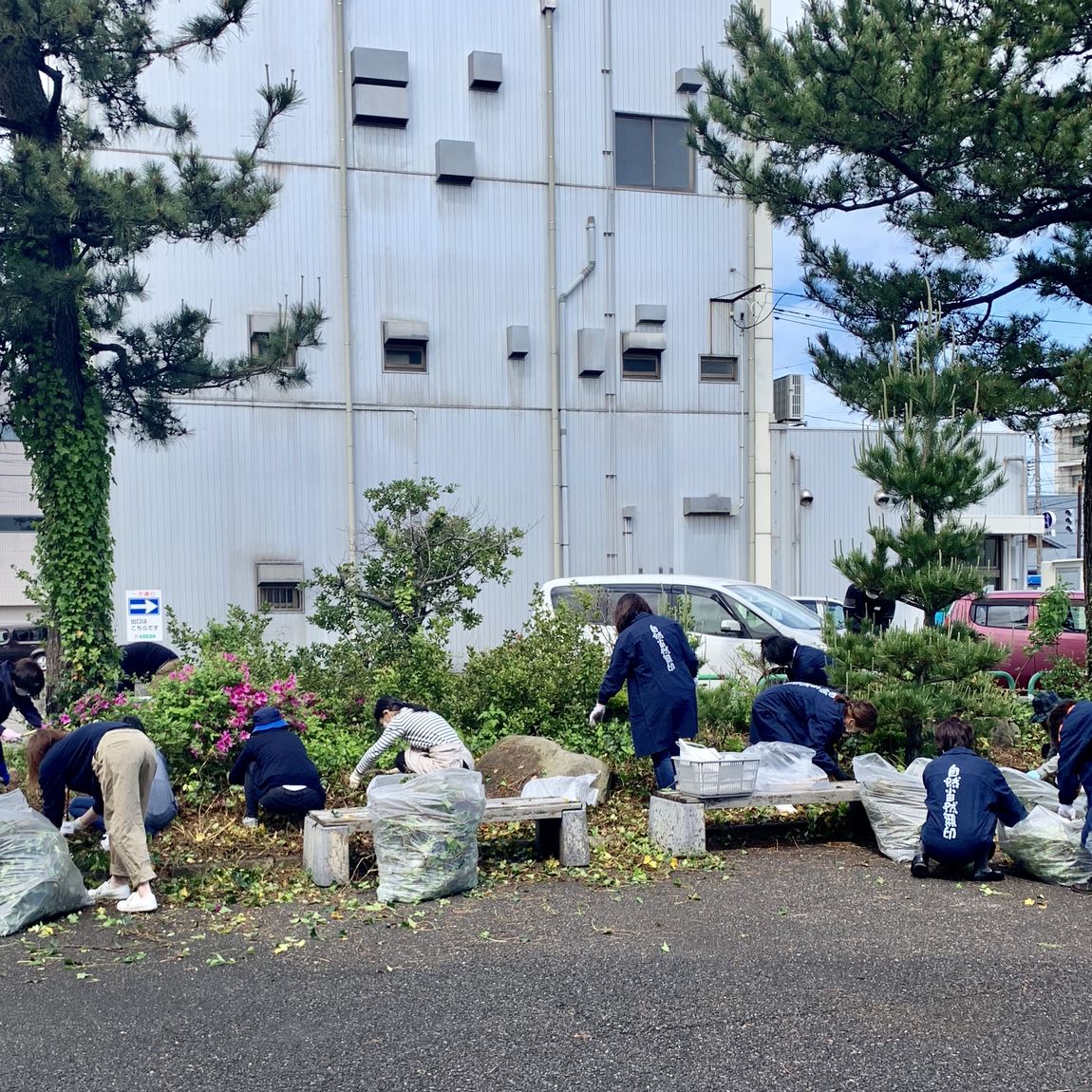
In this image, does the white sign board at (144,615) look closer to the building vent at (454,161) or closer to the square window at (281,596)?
the square window at (281,596)

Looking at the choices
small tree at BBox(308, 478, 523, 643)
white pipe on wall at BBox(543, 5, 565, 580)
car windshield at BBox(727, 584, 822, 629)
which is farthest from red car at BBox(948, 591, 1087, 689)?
white pipe on wall at BBox(543, 5, 565, 580)

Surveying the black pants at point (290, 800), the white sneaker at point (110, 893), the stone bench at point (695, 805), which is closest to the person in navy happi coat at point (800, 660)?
the stone bench at point (695, 805)

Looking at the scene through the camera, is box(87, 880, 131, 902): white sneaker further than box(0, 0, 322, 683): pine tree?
No

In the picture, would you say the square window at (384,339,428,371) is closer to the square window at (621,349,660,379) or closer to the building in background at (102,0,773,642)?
the building in background at (102,0,773,642)

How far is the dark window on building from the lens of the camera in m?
22.5

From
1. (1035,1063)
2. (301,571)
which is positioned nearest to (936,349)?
(1035,1063)

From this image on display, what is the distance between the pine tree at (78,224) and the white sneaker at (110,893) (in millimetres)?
5388

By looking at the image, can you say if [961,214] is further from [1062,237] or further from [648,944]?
[648,944]

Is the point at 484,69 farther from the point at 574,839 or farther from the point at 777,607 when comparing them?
the point at 574,839

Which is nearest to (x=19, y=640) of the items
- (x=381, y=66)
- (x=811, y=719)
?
(x=381, y=66)

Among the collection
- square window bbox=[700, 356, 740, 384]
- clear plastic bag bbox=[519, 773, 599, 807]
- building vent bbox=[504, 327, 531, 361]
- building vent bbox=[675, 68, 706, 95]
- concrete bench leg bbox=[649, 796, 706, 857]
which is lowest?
concrete bench leg bbox=[649, 796, 706, 857]

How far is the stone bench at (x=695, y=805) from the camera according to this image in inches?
299

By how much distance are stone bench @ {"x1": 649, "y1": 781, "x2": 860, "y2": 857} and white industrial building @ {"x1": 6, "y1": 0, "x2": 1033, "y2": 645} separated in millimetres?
13258

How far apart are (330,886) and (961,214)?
7.74m
